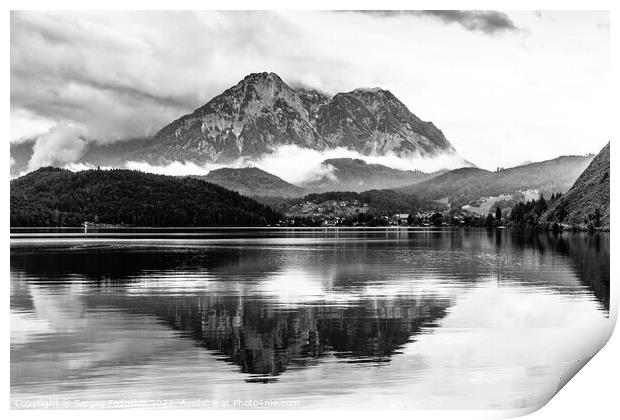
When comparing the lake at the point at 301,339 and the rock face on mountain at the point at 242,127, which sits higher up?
the rock face on mountain at the point at 242,127

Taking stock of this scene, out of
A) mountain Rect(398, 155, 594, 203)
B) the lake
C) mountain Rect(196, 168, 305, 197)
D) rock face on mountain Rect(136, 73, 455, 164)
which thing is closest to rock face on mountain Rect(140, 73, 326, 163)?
rock face on mountain Rect(136, 73, 455, 164)

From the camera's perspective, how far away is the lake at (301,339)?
1195 cm

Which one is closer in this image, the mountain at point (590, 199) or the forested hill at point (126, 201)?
the mountain at point (590, 199)

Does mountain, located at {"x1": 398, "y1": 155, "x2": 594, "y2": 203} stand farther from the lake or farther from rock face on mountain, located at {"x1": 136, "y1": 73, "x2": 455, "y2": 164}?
the lake

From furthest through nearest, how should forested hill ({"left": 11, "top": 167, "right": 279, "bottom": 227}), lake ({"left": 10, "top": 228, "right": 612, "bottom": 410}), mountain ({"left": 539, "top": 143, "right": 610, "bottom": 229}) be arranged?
forested hill ({"left": 11, "top": 167, "right": 279, "bottom": 227})
mountain ({"left": 539, "top": 143, "right": 610, "bottom": 229})
lake ({"left": 10, "top": 228, "right": 612, "bottom": 410})

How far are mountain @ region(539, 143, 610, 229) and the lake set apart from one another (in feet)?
126

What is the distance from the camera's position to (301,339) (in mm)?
14188

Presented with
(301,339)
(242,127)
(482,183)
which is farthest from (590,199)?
(301,339)

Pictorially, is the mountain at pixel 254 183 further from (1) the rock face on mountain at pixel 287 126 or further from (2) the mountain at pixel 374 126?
(2) the mountain at pixel 374 126

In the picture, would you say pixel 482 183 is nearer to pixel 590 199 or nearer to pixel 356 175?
pixel 590 199

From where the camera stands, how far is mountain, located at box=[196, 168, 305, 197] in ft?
231

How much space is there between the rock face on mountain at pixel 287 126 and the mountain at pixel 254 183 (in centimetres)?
2554

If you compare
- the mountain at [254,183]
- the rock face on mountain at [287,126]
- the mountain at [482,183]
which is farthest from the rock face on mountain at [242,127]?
the mountain at [482,183]

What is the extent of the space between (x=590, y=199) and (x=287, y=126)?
4084 cm
